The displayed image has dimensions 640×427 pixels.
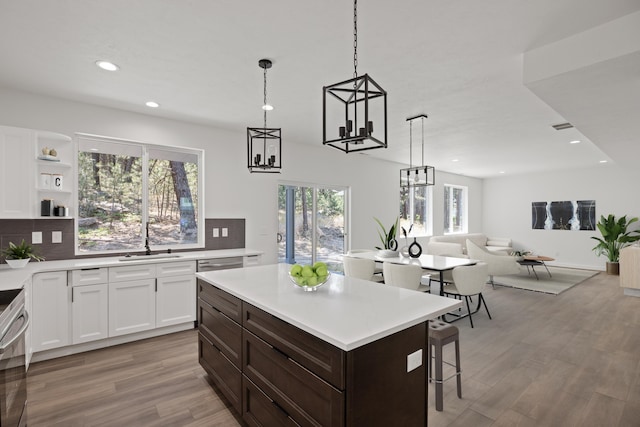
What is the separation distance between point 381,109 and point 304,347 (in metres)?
3.14

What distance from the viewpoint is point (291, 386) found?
1621mm

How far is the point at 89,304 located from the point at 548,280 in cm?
798

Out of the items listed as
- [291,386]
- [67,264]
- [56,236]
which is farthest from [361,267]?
[56,236]

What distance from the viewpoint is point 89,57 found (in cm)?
265

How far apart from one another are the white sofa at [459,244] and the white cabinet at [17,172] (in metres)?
6.24

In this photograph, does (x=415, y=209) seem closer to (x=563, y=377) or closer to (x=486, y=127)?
(x=486, y=127)

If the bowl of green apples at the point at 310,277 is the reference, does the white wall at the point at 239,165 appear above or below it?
above

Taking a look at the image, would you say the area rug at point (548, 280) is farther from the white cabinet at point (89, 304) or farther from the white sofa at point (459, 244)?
the white cabinet at point (89, 304)

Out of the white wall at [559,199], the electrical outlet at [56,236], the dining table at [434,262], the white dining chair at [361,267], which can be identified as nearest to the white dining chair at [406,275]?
the dining table at [434,262]

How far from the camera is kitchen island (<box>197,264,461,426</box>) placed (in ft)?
4.52

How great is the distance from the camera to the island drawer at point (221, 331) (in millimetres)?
2150

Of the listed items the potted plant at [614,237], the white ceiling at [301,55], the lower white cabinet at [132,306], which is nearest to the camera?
the white ceiling at [301,55]

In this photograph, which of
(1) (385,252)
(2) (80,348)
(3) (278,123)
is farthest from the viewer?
(1) (385,252)

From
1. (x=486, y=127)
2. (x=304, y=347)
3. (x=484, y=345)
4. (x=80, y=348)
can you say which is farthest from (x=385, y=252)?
(x=80, y=348)
